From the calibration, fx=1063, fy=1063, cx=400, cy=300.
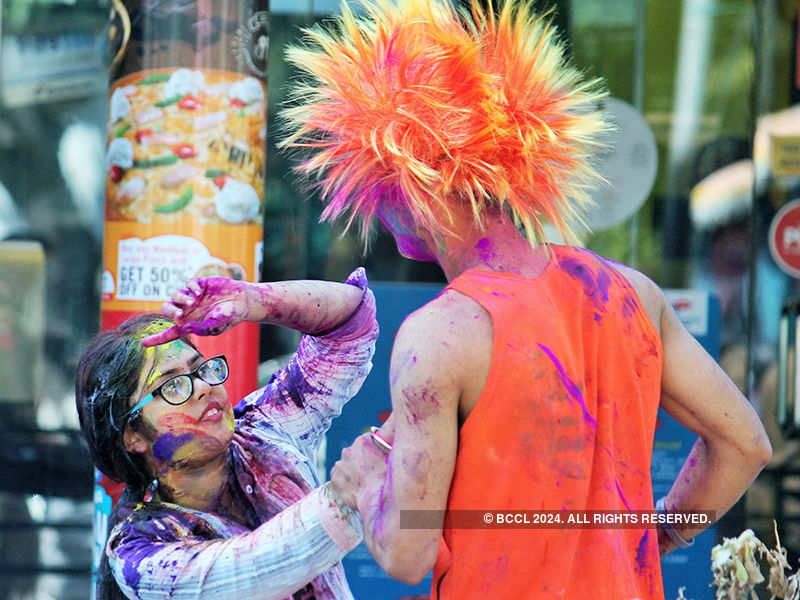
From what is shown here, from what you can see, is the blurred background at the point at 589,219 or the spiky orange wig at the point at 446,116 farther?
the blurred background at the point at 589,219

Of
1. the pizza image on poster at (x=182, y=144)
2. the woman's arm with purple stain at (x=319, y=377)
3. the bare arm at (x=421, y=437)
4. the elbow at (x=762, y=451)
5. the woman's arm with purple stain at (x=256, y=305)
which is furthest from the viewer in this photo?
the pizza image on poster at (x=182, y=144)

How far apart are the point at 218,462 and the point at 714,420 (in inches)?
38.7

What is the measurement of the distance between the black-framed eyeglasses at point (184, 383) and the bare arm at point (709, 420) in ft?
2.86

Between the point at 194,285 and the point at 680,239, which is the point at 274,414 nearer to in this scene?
the point at 194,285

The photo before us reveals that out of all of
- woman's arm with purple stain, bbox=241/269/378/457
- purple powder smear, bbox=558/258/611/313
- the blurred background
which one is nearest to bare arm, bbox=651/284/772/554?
purple powder smear, bbox=558/258/611/313

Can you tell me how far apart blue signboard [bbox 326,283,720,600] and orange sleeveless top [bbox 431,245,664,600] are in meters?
1.77

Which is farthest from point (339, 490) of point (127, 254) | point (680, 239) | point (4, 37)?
point (4, 37)

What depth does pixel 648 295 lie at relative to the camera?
2.02 metres

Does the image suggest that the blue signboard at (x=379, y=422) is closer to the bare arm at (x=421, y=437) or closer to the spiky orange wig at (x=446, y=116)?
the spiky orange wig at (x=446, y=116)

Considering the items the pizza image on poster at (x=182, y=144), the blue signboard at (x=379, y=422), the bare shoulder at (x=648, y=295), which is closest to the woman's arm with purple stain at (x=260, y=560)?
the bare shoulder at (x=648, y=295)

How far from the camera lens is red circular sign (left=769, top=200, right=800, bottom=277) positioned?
16.6ft

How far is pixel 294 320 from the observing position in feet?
7.27

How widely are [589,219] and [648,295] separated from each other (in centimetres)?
302

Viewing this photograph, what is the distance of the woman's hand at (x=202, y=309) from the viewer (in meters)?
1.96
